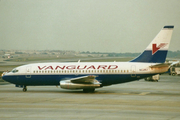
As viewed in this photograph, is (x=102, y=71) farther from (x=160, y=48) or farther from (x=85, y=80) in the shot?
(x=160, y=48)

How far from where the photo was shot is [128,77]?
29656 millimetres

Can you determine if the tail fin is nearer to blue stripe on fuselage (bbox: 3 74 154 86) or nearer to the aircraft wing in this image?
blue stripe on fuselage (bbox: 3 74 154 86)

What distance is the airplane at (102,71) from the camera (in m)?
29.5

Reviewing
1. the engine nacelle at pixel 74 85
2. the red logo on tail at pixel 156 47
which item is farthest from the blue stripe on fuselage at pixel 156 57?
the engine nacelle at pixel 74 85

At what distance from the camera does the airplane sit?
29.5 meters

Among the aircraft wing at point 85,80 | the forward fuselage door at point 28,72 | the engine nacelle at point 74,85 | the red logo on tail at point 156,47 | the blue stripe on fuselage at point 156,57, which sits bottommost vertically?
the engine nacelle at point 74,85

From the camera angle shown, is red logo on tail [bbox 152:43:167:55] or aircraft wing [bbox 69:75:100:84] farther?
red logo on tail [bbox 152:43:167:55]

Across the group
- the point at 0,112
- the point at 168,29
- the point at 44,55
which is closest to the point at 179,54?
the point at 44,55

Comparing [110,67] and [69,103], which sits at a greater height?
[110,67]

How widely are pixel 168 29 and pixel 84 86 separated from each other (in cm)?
1143

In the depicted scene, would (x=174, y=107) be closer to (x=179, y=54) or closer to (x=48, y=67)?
(x=48, y=67)

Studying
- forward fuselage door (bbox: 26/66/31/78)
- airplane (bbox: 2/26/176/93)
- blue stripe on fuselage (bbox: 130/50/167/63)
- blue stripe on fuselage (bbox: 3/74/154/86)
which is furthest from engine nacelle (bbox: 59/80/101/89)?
blue stripe on fuselage (bbox: 130/50/167/63)

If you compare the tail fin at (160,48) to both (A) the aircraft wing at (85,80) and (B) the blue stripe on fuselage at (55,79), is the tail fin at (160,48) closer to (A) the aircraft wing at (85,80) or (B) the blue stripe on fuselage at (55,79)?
(B) the blue stripe on fuselage at (55,79)

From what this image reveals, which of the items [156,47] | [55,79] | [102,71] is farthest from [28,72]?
[156,47]
